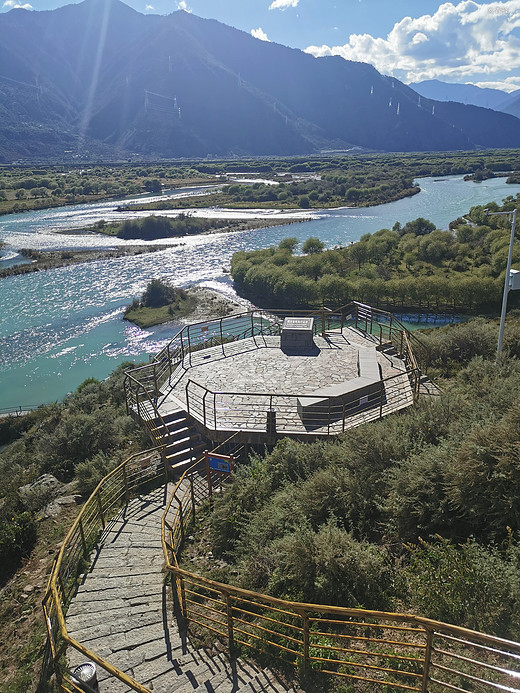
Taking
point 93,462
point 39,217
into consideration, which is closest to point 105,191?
point 39,217

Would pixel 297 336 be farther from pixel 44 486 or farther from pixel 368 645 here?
pixel 368 645

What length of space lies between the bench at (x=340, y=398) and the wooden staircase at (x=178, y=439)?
2832 mm

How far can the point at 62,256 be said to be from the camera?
63344mm

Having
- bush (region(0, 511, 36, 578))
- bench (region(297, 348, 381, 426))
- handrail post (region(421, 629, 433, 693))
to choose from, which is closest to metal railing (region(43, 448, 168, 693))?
bush (region(0, 511, 36, 578))

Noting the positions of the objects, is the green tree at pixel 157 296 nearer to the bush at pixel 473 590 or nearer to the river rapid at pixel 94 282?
the river rapid at pixel 94 282

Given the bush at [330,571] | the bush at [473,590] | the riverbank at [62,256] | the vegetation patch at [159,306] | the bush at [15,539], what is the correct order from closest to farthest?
the bush at [473,590]
the bush at [330,571]
the bush at [15,539]
the vegetation patch at [159,306]
the riverbank at [62,256]

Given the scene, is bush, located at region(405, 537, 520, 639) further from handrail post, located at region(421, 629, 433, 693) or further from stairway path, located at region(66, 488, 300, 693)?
stairway path, located at region(66, 488, 300, 693)

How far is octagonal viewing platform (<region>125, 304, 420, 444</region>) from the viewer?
12703 millimetres

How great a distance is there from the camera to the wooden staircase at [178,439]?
12531mm

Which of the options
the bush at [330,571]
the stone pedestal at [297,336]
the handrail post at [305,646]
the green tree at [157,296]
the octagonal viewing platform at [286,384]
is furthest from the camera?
the green tree at [157,296]

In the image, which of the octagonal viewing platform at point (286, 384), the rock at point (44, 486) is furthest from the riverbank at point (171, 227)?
the rock at point (44, 486)

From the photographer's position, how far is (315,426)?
495 inches

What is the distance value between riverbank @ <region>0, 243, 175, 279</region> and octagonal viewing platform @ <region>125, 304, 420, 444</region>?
46447 mm


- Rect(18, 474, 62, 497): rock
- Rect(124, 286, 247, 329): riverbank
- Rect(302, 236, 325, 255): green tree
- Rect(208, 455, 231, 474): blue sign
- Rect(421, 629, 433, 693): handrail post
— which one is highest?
Rect(421, 629, 433, 693): handrail post
